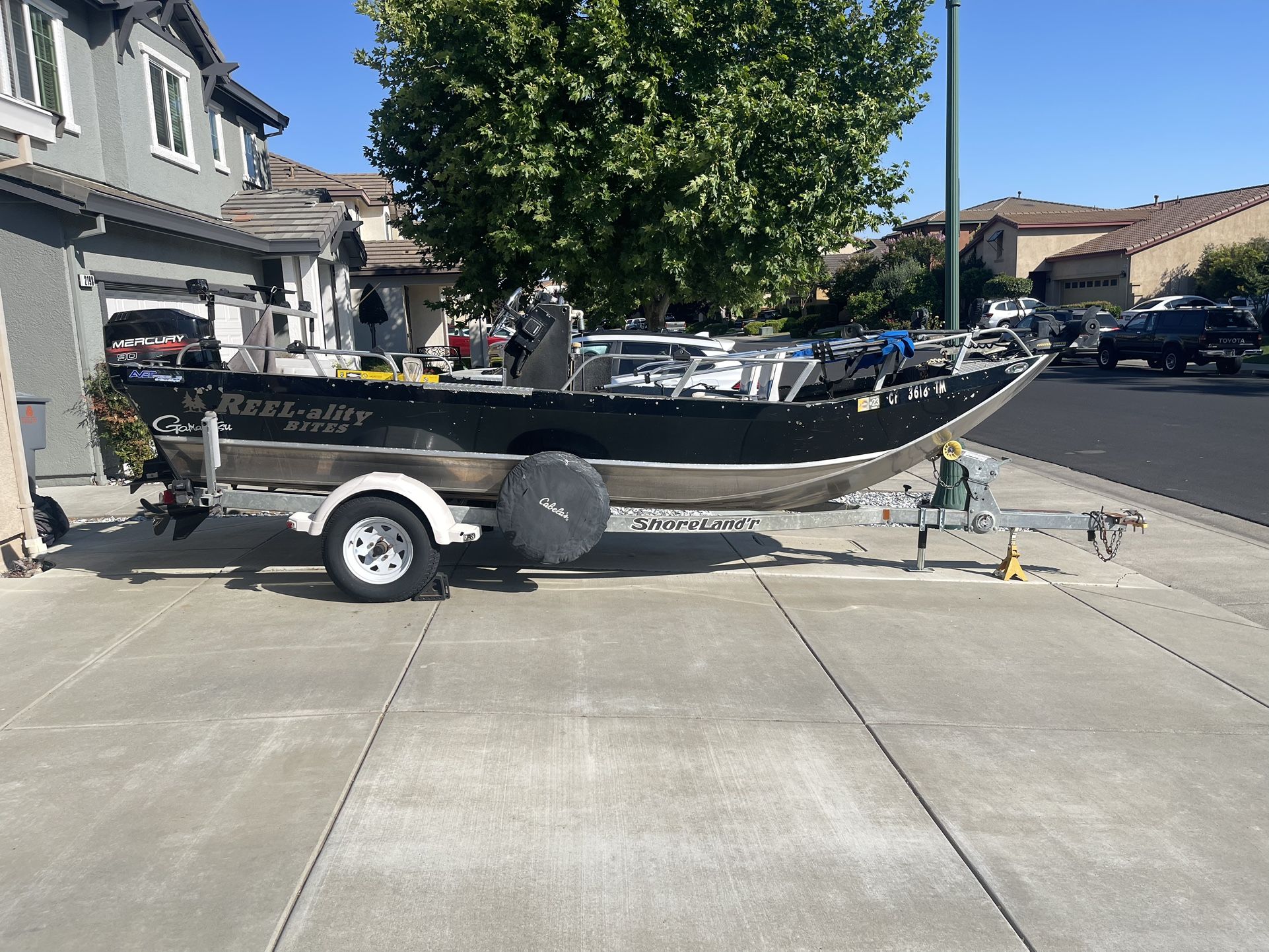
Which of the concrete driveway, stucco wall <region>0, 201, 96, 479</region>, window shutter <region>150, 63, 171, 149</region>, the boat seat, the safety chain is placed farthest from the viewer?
window shutter <region>150, 63, 171, 149</region>

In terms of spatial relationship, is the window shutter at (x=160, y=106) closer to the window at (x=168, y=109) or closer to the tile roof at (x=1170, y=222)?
the window at (x=168, y=109)

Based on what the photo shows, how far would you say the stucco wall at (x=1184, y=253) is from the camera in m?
45.3

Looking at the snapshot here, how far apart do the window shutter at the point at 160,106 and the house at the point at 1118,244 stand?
41.1 m

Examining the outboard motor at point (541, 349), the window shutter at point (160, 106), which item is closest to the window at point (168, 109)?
the window shutter at point (160, 106)

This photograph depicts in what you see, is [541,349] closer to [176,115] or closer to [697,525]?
[697,525]

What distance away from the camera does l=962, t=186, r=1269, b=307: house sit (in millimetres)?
45375

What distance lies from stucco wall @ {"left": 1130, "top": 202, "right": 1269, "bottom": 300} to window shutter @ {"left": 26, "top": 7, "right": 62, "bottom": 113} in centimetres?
4356

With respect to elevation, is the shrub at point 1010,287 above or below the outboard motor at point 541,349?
above

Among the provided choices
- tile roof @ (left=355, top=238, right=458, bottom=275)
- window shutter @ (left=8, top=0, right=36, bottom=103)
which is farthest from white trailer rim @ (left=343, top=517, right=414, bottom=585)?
tile roof @ (left=355, top=238, right=458, bottom=275)

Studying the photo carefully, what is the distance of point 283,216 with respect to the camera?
55.9 feet

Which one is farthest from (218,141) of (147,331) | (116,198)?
(147,331)

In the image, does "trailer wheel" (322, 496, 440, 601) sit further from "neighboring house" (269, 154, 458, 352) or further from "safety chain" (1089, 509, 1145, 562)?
"neighboring house" (269, 154, 458, 352)

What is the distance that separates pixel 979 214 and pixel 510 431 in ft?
231

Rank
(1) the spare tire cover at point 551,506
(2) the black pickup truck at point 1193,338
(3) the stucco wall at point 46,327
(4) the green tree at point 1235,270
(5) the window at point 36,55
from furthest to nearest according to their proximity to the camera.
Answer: (4) the green tree at point 1235,270
(2) the black pickup truck at point 1193,338
(5) the window at point 36,55
(3) the stucco wall at point 46,327
(1) the spare tire cover at point 551,506
